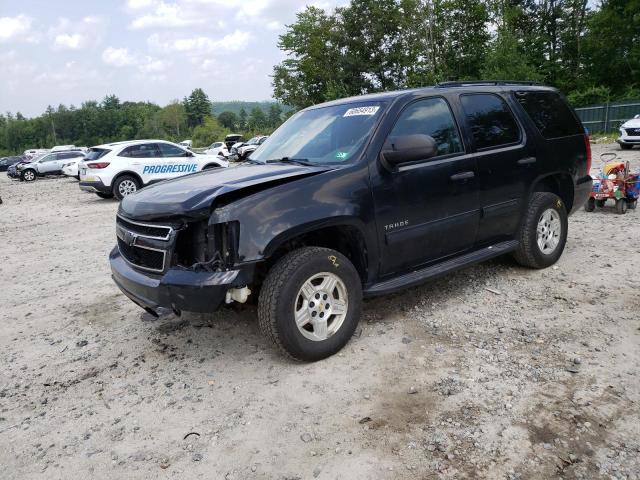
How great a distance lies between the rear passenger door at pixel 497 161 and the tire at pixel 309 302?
1581mm

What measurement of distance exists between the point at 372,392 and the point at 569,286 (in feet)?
8.49

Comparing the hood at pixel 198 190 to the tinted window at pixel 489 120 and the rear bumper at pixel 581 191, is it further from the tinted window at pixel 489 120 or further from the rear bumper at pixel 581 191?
the rear bumper at pixel 581 191

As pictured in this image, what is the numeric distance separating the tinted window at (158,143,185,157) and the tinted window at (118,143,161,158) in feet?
0.51

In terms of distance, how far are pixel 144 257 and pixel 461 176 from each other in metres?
2.61

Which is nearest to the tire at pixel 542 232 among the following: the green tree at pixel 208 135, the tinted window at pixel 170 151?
the tinted window at pixel 170 151

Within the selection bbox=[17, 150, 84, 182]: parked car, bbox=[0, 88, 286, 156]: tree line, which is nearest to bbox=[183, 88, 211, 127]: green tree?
bbox=[0, 88, 286, 156]: tree line

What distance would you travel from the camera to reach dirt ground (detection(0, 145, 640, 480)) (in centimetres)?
256

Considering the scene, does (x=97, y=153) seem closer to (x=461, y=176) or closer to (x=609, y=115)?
(x=461, y=176)

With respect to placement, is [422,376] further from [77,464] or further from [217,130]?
[217,130]

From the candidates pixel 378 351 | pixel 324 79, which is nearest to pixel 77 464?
pixel 378 351

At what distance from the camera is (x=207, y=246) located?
323cm

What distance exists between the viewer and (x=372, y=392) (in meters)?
3.14

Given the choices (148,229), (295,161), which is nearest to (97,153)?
(295,161)

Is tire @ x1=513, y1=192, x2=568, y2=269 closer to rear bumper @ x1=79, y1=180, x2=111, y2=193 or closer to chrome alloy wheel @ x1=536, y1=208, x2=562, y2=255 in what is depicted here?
chrome alloy wheel @ x1=536, y1=208, x2=562, y2=255
